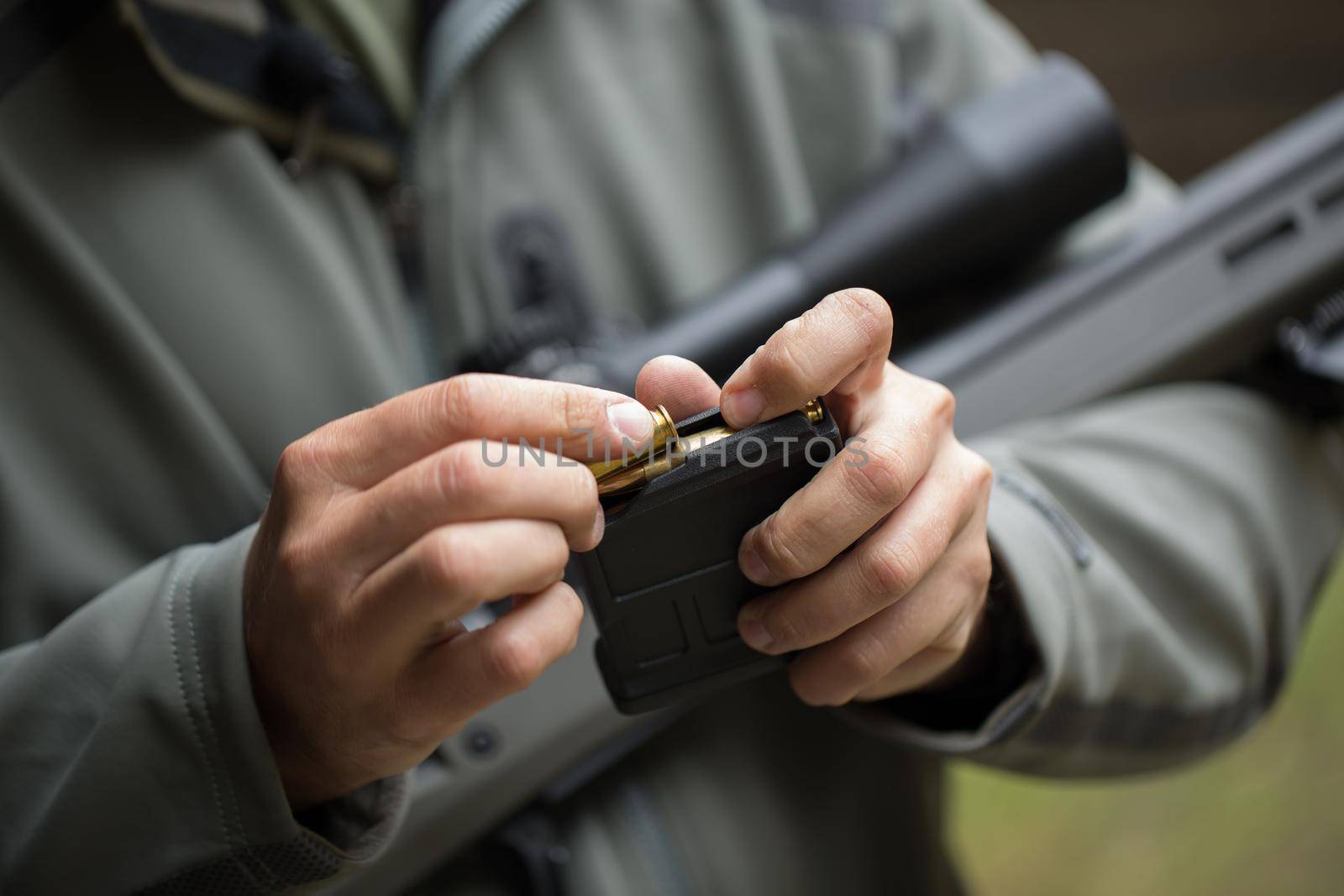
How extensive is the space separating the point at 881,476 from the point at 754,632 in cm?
8

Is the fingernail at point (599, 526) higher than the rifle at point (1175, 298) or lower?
higher

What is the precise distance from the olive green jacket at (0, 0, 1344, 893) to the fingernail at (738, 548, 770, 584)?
0.17m

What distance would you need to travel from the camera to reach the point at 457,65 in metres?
0.57

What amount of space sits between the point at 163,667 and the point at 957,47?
0.71 meters

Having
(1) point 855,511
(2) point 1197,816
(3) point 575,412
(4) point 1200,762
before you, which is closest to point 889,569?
(1) point 855,511

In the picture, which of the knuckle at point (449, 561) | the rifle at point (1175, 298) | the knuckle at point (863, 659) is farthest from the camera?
the rifle at point (1175, 298)

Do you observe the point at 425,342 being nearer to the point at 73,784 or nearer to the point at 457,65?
the point at 457,65

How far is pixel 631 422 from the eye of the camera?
0.29m

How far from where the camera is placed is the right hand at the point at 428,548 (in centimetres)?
26

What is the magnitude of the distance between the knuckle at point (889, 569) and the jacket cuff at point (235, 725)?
0.23 m

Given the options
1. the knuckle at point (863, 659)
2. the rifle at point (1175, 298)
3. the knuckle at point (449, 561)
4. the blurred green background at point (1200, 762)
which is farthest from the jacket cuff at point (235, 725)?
the blurred green background at point (1200, 762)

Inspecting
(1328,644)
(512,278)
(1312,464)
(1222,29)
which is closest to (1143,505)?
(1312,464)

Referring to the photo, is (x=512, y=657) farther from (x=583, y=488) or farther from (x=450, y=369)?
(x=450, y=369)

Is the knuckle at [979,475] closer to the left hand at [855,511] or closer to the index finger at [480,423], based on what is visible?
the left hand at [855,511]
